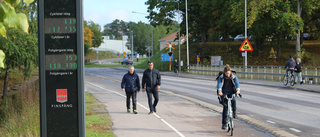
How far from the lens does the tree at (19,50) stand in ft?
67.4

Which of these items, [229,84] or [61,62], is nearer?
[61,62]

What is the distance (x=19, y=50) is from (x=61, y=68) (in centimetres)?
1864

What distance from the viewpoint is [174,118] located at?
1115cm

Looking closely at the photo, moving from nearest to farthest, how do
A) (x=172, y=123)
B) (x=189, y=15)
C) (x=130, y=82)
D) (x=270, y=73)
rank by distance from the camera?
(x=172, y=123) → (x=130, y=82) → (x=270, y=73) → (x=189, y=15)

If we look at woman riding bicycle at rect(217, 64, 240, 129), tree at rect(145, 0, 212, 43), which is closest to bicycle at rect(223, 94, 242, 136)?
woman riding bicycle at rect(217, 64, 240, 129)

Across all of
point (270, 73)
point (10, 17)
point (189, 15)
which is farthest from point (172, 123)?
point (189, 15)

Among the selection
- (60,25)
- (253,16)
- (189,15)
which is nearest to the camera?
(60,25)

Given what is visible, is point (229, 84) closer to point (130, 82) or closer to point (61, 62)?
point (130, 82)

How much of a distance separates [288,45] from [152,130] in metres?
43.2

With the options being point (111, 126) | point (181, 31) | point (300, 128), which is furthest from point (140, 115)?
point (181, 31)

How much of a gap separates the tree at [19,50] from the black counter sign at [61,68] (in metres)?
16.6

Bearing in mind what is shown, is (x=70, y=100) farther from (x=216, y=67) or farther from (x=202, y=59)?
(x=202, y=59)

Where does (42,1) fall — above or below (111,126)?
above

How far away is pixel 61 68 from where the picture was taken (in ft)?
15.1
